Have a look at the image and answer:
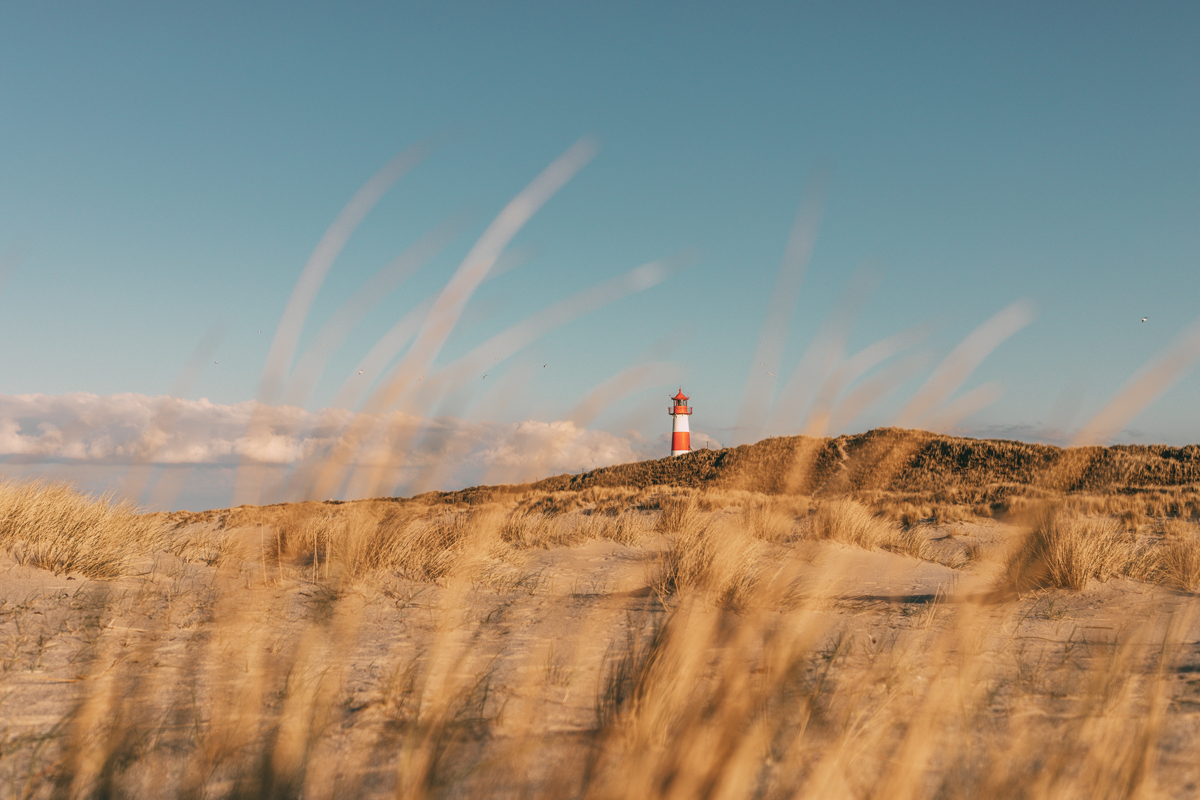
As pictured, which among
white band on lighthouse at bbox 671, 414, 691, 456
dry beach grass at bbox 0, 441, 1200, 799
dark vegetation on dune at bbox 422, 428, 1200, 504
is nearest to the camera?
dry beach grass at bbox 0, 441, 1200, 799

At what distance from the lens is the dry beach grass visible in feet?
6.06

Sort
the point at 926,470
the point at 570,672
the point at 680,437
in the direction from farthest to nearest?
the point at 680,437, the point at 926,470, the point at 570,672

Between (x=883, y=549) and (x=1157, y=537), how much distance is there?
18.8ft

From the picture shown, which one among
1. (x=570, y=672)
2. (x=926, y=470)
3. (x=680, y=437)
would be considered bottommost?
(x=570, y=672)

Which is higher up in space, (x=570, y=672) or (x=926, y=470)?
(x=926, y=470)

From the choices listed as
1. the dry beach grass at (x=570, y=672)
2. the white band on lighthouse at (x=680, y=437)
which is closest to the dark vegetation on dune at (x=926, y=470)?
the white band on lighthouse at (x=680, y=437)

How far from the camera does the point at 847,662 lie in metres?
2.84

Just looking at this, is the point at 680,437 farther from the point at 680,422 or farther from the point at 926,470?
the point at 926,470

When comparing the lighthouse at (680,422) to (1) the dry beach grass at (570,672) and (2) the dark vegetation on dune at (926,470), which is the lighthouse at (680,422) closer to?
(2) the dark vegetation on dune at (926,470)

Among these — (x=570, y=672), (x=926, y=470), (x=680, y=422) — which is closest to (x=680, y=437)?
(x=680, y=422)

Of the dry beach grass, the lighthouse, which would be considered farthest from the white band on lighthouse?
the dry beach grass

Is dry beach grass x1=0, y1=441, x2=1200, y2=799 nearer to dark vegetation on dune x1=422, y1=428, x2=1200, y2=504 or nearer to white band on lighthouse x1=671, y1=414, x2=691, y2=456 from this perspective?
dark vegetation on dune x1=422, y1=428, x2=1200, y2=504

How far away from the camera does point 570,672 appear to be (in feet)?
8.55

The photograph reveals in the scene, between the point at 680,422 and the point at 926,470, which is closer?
the point at 926,470
